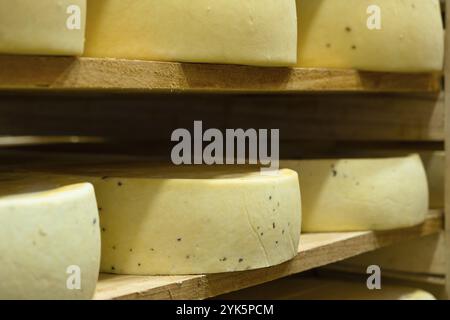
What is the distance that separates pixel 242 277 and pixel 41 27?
54cm

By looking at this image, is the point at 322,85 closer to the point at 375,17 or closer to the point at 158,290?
the point at 375,17

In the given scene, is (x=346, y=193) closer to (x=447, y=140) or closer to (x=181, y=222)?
(x=447, y=140)

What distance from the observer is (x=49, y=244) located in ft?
3.74

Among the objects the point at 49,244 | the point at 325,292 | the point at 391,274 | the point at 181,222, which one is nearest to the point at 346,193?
the point at 325,292

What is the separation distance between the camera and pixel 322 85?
1676 mm

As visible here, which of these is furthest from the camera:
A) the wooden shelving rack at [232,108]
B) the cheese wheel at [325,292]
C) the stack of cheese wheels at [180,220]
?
the cheese wheel at [325,292]

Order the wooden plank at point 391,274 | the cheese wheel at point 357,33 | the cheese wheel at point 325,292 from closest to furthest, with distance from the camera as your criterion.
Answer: the cheese wheel at point 357,33
the cheese wheel at point 325,292
the wooden plank at point 391,274

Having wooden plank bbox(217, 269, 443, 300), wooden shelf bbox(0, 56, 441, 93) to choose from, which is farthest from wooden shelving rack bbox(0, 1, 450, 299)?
wooden plank bbox(217, 269, 443, 300)

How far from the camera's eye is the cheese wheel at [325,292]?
196 centimetres

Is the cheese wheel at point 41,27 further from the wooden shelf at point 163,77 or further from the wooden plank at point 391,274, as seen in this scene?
the wooden plank at point 391,274

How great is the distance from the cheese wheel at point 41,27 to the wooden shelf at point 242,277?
0.35 m

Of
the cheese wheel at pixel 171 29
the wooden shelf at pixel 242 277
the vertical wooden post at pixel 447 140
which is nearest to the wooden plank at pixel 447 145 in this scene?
the vertical wooden post at pixel 447 140
